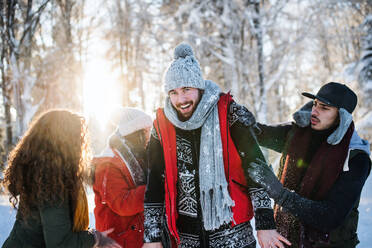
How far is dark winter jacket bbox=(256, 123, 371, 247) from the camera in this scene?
1.80 metres

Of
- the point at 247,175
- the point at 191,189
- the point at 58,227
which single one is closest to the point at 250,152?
the point at 247,175

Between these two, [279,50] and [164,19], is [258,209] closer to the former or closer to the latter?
[279,50]

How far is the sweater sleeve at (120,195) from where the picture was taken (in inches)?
82.0

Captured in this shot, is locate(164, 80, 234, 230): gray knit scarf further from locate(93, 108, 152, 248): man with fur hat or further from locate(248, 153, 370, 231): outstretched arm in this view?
locate(93, 108, 152, 248): man with fur hat

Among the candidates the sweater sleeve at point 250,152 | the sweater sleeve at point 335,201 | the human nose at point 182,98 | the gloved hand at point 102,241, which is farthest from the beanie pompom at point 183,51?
the gloved hand at point 102,241

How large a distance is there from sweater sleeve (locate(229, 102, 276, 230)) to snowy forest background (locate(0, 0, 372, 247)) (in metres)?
1.62

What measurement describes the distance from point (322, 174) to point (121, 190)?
147 cm

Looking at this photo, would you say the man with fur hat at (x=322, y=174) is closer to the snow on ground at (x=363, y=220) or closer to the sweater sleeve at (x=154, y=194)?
the sweater sleeve at (x=154, y=194)

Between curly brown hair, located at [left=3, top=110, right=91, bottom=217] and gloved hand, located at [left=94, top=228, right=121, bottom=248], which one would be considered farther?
gloved hand, located at [left=94, top=228, right=121, bottom=248]

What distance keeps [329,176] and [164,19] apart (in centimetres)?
1214

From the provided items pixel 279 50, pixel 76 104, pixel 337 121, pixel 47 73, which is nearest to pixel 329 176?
pixel 337 121

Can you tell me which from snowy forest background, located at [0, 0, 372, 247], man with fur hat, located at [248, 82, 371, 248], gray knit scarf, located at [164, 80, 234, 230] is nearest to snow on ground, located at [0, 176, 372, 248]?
snowy forest background, located at [0, 0, 372, 247]

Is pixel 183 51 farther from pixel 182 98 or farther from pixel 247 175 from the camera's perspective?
pixel 247 175

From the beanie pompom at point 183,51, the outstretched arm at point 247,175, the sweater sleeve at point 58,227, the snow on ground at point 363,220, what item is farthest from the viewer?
the snow on ground at point 363,220
